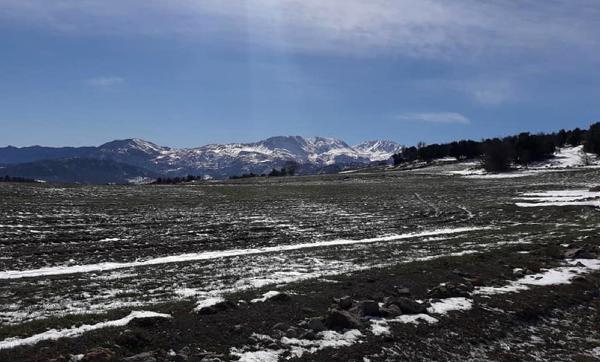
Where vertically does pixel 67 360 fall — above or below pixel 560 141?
below

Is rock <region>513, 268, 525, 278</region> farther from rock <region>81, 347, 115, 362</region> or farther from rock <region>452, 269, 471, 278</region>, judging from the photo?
rock <region>81, 347, 115, 362</region>

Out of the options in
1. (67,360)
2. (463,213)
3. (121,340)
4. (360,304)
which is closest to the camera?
(67,360)

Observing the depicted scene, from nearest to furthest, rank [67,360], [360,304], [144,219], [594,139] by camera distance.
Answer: [67,360] → [360,304] → [144,219] → [594,139]

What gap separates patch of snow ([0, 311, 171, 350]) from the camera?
10.7 m

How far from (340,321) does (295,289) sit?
3983 mm

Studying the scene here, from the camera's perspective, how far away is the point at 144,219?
4306 cm


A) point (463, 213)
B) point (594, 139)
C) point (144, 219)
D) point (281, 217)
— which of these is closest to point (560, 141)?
point (594, 139)

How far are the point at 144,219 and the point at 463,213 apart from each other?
32480 millimetres

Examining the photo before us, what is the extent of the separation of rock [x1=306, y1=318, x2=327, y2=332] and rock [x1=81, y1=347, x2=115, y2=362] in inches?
199

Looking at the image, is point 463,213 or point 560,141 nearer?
point 463,213

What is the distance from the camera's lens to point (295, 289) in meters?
16.8

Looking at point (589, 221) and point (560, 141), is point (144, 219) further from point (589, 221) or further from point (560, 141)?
point (560, 141)

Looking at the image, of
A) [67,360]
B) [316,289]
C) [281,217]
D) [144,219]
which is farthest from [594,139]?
[67,360]

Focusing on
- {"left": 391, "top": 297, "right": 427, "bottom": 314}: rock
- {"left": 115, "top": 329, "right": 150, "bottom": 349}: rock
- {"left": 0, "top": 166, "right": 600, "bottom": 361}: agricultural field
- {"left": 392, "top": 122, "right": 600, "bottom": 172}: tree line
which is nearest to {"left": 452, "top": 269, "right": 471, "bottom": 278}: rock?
{"left": 0, "top": 166, "right": 600, "bottom": 361}: agricultural field
